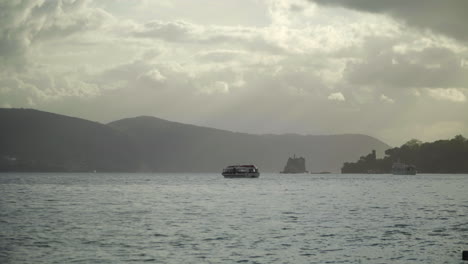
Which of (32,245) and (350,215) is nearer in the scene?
(32,245)

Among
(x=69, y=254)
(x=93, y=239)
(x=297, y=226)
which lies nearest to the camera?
(x=69, y=254)

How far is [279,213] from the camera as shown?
8375cm

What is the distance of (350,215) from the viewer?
81125 mm

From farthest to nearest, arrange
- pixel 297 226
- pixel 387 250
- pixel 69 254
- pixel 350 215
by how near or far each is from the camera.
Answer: pixel 350 215, pixel 297 226, pixel 387 250, pixel 69 254

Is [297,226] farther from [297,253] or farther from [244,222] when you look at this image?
[297,253]

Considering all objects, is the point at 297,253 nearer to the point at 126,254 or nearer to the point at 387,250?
the point at 387,250

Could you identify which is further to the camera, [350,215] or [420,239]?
[350,215]

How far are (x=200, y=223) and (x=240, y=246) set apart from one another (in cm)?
1896

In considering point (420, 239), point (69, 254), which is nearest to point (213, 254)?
point (69, 254)

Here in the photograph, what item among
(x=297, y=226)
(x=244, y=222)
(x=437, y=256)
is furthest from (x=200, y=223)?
Answer: (x=437, y=256)

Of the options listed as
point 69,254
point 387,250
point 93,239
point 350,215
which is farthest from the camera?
point 350,215

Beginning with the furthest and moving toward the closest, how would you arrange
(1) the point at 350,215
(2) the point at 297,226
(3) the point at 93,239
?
1. (1) the point at 350,215
2. (2) the point at 297,226
3. (3) the point at 93,239

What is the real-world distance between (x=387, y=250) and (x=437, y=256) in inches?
154

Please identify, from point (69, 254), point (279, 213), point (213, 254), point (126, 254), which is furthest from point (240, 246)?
point (279, 213)
